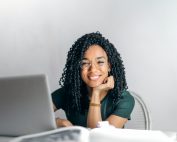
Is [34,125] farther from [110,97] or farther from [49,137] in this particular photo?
[110,97]

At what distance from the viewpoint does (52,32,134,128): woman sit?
1482 millimetres

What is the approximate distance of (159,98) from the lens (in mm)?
2148

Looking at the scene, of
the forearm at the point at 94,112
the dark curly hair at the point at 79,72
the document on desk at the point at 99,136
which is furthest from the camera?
the dark curly hair at the point at 79,72

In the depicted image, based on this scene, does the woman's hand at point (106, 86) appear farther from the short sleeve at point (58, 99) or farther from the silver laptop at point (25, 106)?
the silver laptop at point (25, 106)

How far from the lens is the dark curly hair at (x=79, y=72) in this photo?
5.09 feet

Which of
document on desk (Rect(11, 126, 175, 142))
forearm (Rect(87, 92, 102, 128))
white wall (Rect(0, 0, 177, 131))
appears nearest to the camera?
document on desk (Rect(11, 126, 175, 142))

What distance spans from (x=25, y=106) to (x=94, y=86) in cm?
63

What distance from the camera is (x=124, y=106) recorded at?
58.9 inches

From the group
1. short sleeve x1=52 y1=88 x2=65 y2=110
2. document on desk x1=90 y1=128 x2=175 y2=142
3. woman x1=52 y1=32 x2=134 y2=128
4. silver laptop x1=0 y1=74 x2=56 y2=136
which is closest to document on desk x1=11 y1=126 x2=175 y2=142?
document on desk x1=90 y1=128 x2=175 y2=142

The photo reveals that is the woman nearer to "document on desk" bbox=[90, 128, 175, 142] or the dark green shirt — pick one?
the dark green shirt

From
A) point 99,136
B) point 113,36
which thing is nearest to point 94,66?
point 113,36

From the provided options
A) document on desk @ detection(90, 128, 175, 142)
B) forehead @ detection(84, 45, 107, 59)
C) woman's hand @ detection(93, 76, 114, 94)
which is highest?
forehead @ detection(84, 45, 107, 59)

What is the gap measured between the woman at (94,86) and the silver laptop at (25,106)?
21.7 inches

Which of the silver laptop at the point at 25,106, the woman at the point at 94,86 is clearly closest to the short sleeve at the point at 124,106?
the woman at the point at 94,86
